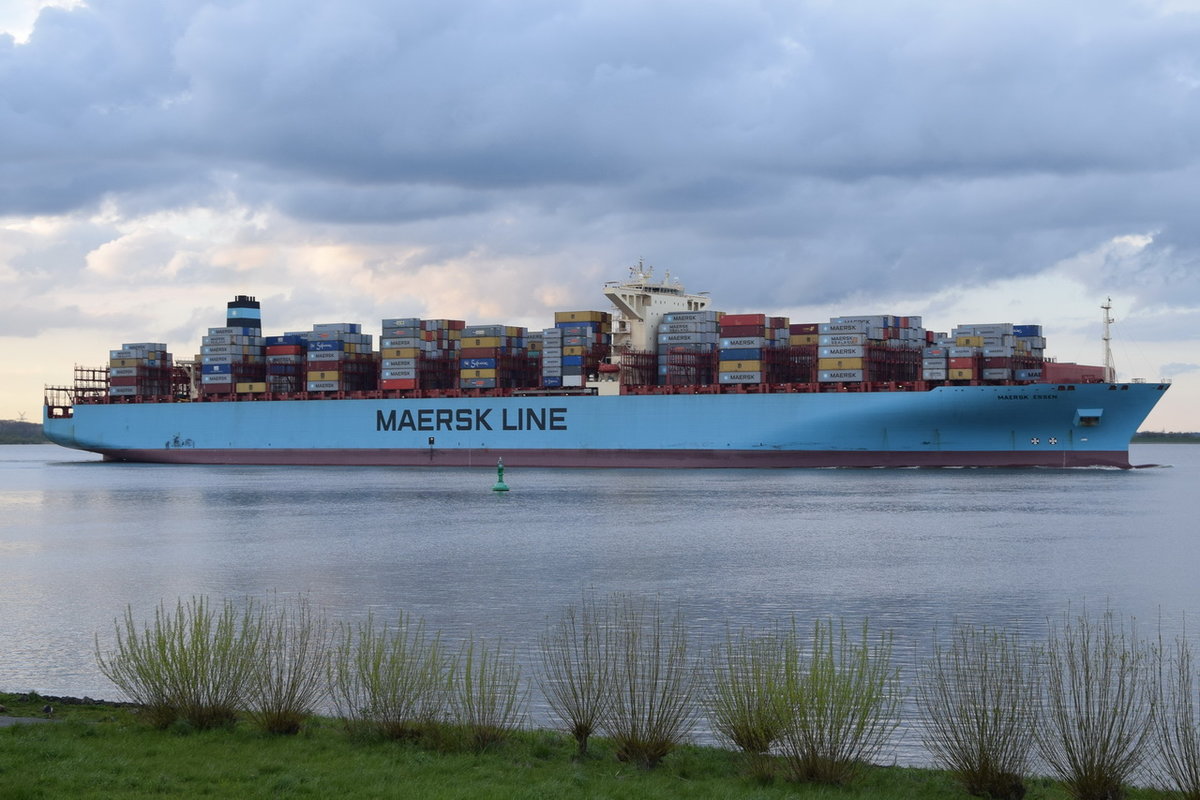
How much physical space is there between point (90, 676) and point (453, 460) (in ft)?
196

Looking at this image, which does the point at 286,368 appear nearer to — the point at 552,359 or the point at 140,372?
the point at 140,372

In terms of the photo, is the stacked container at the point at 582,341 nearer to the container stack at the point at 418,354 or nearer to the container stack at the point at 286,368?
the container stack at the point at 418,354

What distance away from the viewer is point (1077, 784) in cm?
884

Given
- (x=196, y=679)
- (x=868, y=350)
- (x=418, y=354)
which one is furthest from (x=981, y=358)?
(x=196, y=679)

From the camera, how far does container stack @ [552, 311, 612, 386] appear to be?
233 ft

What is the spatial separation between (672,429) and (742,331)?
6.61 metres

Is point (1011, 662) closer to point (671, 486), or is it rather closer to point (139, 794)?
point (139, 794)

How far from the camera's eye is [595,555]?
28094 mm

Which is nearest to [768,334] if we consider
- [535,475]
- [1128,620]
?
[535,475]

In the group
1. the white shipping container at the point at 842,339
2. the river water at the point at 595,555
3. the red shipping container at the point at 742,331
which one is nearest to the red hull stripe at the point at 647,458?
the white shipping container at the point at 842,339

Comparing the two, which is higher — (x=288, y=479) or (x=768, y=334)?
(x=768, y=334)

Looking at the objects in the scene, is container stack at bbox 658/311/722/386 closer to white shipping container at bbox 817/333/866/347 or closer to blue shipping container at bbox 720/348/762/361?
blue shipping container at bbox 720/348/762/361

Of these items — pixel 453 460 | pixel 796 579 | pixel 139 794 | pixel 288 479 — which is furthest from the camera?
pixel 453 460

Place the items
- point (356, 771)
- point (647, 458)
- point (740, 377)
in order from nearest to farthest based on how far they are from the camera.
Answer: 1. point (356, 771)
2. point (740, 377)
3. point (647, 458)
